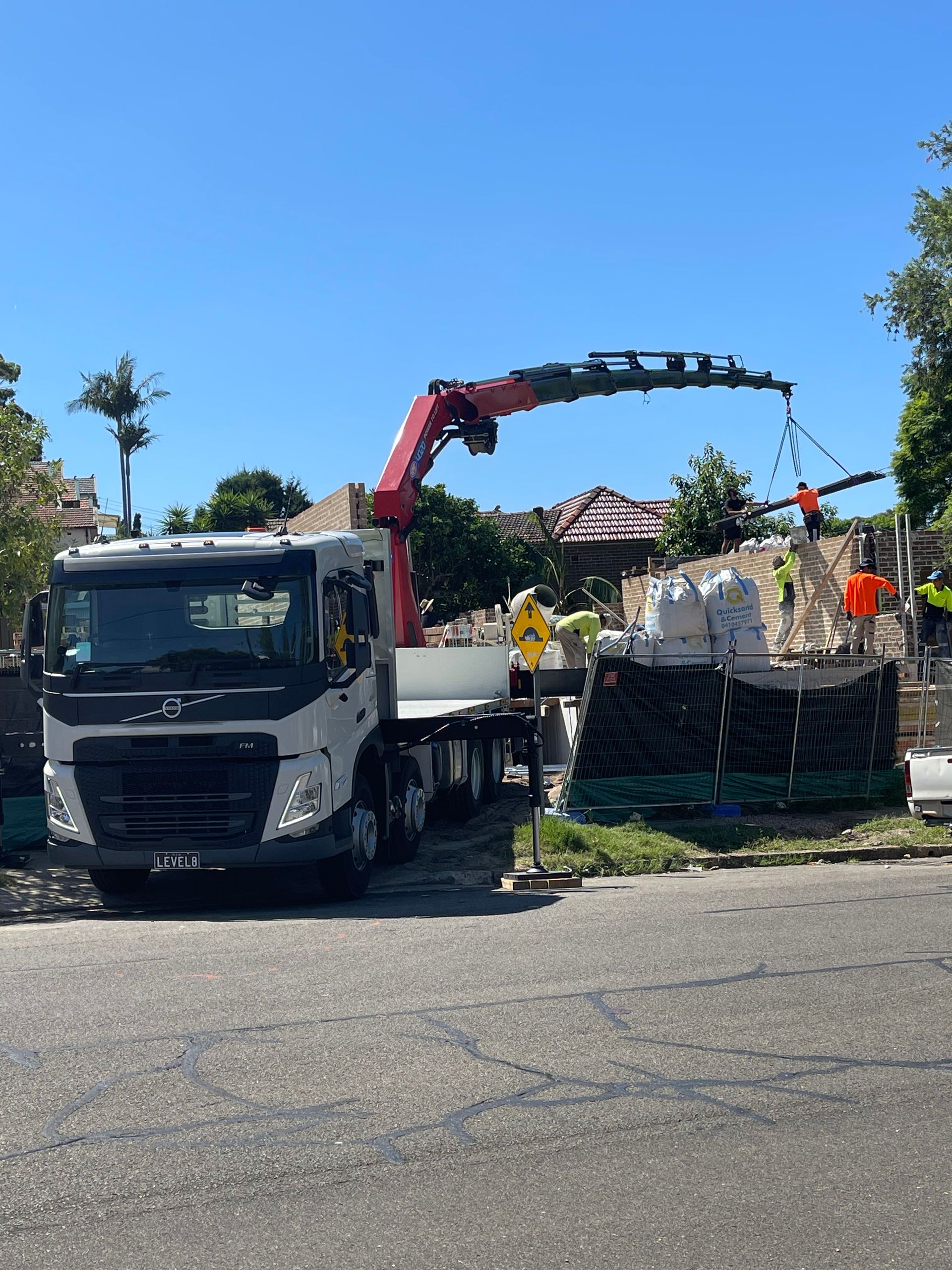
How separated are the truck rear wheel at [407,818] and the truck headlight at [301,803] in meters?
2.32

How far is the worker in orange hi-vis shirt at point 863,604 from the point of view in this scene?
2003 centimetres

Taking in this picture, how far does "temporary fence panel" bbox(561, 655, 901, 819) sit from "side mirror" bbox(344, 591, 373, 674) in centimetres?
383

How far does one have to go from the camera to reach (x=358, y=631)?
11.8 m

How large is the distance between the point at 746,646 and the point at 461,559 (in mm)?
43222

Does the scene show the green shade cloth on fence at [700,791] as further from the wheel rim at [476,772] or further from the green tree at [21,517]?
the green tree at [21,517]

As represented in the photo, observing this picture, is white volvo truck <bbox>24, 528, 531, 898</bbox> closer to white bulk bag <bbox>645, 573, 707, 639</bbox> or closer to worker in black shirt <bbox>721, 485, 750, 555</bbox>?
white bulk bag <bbox>645, 573, 707, 639</bbox>

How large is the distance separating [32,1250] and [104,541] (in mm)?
8668

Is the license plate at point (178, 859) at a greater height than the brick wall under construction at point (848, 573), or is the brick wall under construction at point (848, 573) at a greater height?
the brick wall under construction at point (848, 573)

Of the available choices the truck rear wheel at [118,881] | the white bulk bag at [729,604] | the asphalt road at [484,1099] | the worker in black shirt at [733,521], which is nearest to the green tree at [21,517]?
the truck rear wheel at [118,881]

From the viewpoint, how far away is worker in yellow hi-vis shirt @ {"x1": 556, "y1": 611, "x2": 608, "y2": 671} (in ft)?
64.4

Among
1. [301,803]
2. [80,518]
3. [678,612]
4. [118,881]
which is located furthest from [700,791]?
[80,518]

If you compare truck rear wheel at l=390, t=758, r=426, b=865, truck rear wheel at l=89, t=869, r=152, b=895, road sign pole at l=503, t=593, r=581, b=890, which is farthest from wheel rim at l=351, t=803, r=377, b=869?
truck rear wheel at l=89, t=869, r=152, b=895

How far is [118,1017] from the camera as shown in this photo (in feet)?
22.8

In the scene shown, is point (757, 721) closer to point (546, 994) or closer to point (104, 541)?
point (104, 541)
